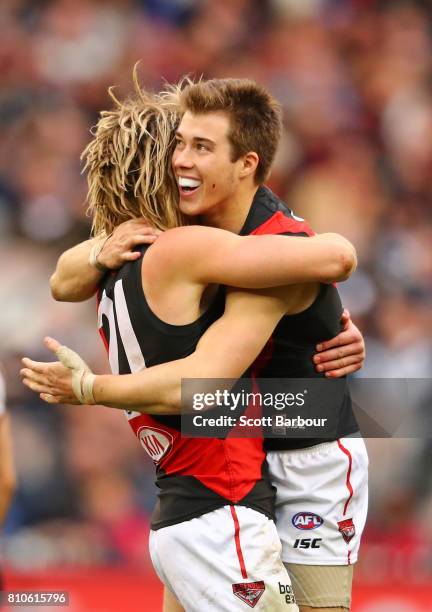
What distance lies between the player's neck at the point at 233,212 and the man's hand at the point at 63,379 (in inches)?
28.7

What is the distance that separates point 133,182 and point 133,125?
0.20 m

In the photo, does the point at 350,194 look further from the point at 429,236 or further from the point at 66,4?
the point at 66,4

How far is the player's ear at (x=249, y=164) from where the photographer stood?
3844 millimetres

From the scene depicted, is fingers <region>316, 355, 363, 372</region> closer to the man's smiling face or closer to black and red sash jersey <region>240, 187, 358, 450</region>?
black and red sash jersey <region>240, 187, 358, 450</region>

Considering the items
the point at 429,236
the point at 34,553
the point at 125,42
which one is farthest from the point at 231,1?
the point at 34,553

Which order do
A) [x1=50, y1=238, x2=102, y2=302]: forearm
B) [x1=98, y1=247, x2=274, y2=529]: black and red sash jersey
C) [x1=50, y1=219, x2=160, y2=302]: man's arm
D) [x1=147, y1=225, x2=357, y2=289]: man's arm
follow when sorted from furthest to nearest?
[x1=50, y1=238, x2=102, y2=302]: forearm < [x1=50, y1=219, x2=160, y2=302]: man's arm < [x1=98, y1=247, x2=274, y2=529]: black and red sash jersey < [x1=147, y1=225, x2=357, y2=289]: man's arm

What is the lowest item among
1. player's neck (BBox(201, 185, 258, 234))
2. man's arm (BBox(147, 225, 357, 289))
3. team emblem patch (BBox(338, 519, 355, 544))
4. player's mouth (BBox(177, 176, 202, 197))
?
team emblem patch (BBox(338, 519, 355, 544))

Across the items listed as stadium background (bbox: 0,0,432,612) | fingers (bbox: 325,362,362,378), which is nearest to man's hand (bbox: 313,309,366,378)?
fingers (bbox: 325,362,362,378)

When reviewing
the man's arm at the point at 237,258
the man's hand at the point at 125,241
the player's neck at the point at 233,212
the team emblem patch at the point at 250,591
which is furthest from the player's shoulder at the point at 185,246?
the team emblem patch at the point at 250,591

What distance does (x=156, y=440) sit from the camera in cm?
375

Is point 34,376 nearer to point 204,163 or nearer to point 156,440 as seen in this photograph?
point 156,440

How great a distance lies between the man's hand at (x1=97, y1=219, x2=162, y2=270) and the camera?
3.65 m

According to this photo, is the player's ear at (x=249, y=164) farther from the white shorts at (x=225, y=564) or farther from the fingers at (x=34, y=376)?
the white shorts at (x=225, y=564)

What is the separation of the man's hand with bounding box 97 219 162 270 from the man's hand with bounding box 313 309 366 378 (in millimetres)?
779
